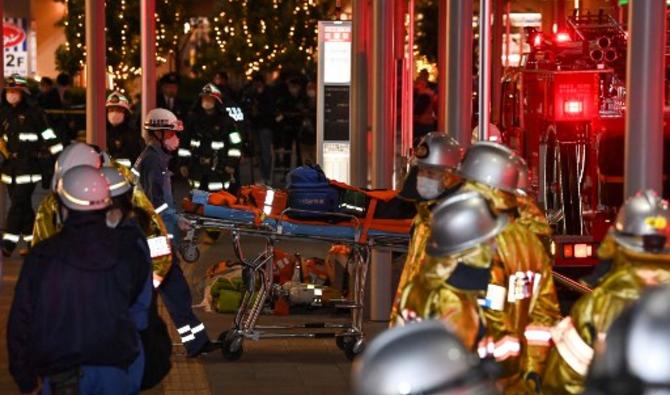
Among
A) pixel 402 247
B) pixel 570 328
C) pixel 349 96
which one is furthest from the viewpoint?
pixel 349 96

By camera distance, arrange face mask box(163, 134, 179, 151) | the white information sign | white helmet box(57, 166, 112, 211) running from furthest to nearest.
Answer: the white information sign < face mask box(163, 134, 179, 151) < white helmet box(57, 166, 112, 211)

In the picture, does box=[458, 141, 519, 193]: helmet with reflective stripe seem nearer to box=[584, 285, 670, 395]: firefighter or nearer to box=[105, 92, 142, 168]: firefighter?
box=[584, 285, 670, 395]: firefighter

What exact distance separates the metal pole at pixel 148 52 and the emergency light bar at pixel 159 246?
10.9 meters

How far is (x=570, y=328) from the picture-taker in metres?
5.59

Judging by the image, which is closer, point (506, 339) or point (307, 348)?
point (506, 339)

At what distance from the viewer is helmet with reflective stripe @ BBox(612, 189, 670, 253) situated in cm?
559

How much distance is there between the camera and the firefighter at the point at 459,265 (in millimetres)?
5809

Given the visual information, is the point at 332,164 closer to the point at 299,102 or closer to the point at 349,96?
the point at 349,96

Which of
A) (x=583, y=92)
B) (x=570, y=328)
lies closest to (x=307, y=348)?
(x=583, y=92)

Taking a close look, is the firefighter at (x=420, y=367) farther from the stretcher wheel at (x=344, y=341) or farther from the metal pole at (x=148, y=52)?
the metal pole at (x=148, y=52)

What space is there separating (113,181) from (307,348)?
4.95m

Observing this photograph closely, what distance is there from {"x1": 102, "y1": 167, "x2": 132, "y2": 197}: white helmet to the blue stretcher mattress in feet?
10.9

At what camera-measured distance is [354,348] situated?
38.3 feet

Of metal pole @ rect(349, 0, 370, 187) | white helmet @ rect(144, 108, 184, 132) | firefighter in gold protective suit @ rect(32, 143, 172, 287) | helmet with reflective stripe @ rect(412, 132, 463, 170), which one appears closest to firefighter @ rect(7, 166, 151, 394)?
firefighter in gold protective suit @ rect(32, 143, 172, 287)
